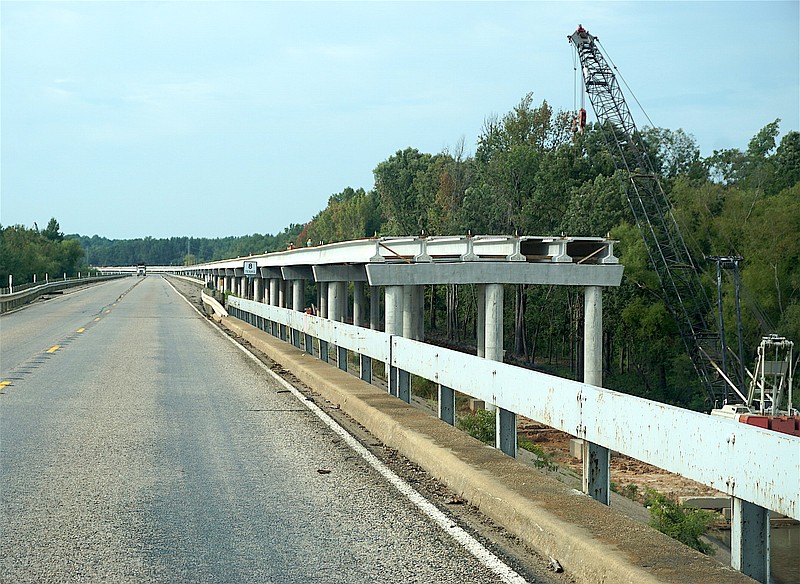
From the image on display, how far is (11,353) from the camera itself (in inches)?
960

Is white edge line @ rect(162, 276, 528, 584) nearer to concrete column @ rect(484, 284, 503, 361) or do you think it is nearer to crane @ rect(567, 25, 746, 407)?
concrete column @ rect(484, 284, 503, 361)

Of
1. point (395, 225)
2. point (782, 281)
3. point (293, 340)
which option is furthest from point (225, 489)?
point (395, 225)

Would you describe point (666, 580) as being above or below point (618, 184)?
below

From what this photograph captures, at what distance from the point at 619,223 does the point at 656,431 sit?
219 ft

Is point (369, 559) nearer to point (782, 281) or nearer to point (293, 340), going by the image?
point (293, 340)

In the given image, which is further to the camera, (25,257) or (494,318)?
(25,257)

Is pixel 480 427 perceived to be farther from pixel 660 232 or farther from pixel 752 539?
pixel 660 232

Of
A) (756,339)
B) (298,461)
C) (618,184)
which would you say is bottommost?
(756,339)

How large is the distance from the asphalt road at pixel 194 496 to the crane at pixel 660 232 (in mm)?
51500

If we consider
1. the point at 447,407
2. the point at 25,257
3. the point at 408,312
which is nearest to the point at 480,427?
the point at 447,407

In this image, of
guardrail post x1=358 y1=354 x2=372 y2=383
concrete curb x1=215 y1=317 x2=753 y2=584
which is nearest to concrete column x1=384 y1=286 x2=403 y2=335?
guardrail post x1=358 y1=354 x2=372 y2=383

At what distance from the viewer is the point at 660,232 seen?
6856 cm

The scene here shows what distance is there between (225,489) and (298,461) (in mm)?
1501

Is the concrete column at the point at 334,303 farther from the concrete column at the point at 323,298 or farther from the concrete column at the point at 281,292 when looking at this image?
the concrete column at the point at 281,292
